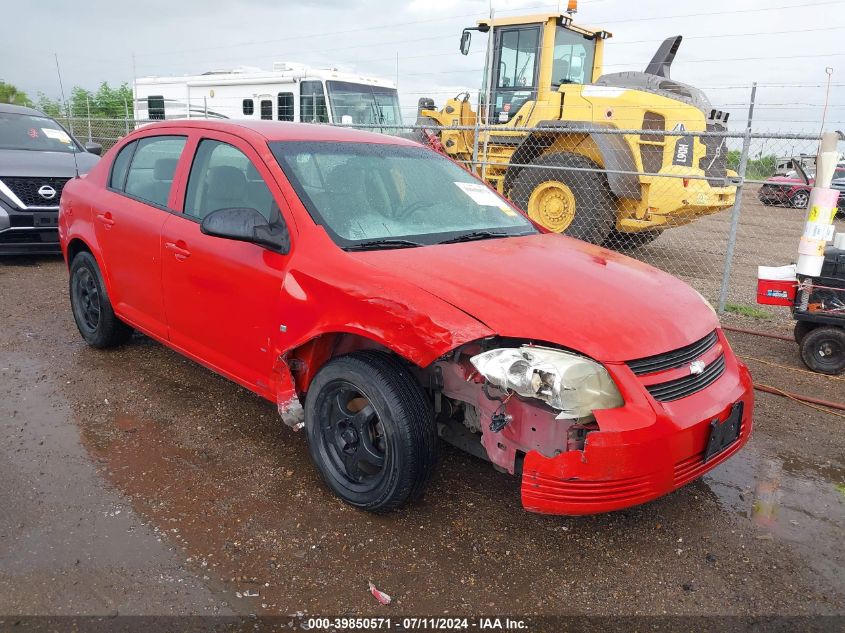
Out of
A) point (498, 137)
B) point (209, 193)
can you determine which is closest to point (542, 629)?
point (209, 193)

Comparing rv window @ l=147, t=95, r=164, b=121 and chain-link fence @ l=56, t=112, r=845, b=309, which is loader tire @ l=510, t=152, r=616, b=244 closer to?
chain-link fence @ l=56, t=112, r=845, b=309

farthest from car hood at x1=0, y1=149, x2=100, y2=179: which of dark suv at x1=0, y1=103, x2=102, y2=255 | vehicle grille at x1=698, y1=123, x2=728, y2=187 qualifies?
vehicle grille at x1=698, y1=123, x2=728, y2=187

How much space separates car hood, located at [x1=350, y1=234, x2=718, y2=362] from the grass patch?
13.6ft

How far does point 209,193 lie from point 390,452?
1.87 meters

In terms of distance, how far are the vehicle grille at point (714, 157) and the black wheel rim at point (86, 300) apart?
7.46 metres

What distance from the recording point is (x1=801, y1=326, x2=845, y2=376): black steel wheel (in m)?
4.98

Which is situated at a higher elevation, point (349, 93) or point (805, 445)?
point (349, 93)

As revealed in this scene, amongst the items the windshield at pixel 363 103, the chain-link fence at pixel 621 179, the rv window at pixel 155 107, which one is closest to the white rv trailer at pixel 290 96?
the windshield at pixel 363 103

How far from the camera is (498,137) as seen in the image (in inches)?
390

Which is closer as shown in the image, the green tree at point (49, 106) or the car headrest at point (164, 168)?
the car headrest at point (164, 168)

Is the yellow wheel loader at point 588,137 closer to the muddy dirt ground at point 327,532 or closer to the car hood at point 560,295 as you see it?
the car hood at point 560,295

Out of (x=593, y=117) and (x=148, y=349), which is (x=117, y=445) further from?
(x=593, y=117)

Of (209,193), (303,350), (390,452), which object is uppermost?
(209,193)

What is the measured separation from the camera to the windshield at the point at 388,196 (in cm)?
321
